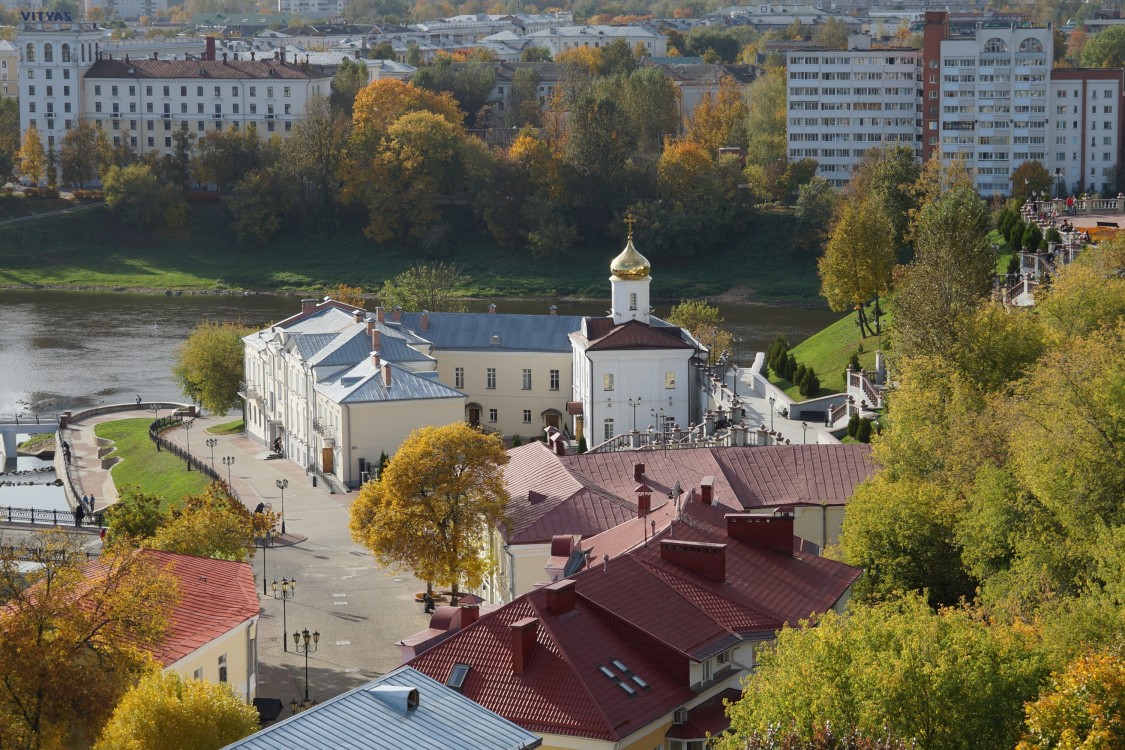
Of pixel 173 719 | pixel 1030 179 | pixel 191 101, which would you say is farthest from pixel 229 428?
pixel 191 101

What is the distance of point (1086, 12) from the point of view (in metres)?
173

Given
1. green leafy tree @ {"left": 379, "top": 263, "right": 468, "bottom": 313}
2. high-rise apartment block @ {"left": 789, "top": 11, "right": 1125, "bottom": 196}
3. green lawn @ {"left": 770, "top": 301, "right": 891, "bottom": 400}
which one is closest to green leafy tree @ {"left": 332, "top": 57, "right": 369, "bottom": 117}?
high-rise apartment block @ {"left": 789, "top": 11, "right": 1125, "bottom": 196}

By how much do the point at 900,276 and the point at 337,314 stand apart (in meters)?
17.1

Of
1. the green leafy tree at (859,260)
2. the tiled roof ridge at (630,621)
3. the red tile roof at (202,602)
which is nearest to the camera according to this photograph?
the tiled roof ridge at (630,621)

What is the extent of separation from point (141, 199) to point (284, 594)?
240ft

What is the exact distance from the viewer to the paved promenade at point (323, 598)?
34.6m

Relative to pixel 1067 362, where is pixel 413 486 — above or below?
below

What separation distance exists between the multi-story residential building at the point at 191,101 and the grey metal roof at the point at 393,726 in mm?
97616

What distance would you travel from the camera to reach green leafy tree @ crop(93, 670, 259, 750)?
22984mm

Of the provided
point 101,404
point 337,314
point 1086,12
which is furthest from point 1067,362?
point 1086,12

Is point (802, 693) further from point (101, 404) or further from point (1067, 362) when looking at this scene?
point (101, 404)

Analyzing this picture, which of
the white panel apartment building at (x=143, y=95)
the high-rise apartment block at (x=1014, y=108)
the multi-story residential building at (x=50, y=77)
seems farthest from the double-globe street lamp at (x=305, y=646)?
the multi-story residential building at (x=50, y=77)

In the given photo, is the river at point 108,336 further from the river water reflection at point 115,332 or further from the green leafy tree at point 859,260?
the green leafy tree at point 859,260

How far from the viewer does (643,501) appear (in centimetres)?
3619
